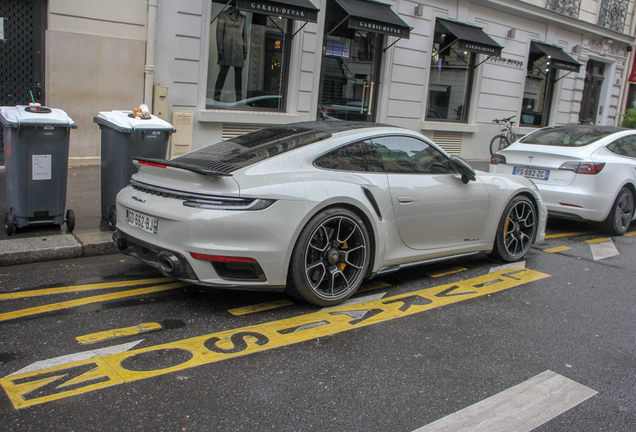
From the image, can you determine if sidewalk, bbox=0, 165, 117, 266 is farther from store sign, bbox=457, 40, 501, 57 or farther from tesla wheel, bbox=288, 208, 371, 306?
store sign, bbox=457, 40, 501, 57

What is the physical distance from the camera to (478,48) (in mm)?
14125

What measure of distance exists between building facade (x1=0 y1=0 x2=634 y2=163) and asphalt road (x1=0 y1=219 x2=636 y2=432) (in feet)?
18.2

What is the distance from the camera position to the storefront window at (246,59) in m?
11.0

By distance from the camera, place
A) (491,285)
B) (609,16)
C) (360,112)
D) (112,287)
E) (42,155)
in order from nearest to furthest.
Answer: (112,287)
(491,285)
(42,155)
(360,112)
(609,16)

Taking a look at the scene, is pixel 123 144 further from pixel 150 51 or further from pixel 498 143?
pixel 498 143

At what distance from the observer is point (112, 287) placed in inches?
174

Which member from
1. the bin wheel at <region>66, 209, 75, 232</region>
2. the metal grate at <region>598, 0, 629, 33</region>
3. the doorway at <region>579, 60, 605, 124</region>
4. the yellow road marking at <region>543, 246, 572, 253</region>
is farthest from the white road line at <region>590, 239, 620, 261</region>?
the metal grate at <region>598, 0, 629, 33</region>

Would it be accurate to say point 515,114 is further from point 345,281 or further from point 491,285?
point 345,281

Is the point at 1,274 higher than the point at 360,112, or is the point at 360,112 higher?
the point at 360,112

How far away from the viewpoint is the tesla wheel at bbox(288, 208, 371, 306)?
3942mm

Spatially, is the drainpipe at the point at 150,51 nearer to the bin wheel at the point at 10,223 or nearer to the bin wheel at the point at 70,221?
the bin wheel at the point at 70,221

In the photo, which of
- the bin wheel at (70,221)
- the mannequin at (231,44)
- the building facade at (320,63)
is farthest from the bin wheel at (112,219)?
the mannequin at (231,44)

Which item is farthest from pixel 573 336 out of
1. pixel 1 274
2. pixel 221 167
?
pixel 1 274

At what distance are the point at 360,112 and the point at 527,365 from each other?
10583mm
